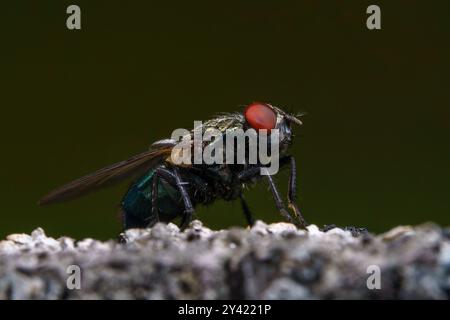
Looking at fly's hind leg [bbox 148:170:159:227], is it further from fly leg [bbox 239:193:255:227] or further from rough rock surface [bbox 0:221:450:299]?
rough rock surface [bbox 0:221:450:299]

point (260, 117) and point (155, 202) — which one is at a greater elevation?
point (260, 117)

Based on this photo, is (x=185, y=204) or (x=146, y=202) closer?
(x=185, y=204)

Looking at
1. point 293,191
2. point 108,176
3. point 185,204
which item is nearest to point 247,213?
point 293,191

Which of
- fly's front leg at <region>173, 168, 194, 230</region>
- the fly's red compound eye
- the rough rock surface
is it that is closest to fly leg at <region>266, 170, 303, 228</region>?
the fly's red compound eye

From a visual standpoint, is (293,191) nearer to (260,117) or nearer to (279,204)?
(279,204)

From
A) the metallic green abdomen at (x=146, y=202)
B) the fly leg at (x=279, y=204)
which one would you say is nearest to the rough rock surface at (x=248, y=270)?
the fly leg at (x=279, y=204)

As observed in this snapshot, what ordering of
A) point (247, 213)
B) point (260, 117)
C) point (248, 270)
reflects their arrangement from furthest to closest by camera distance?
1. point (247, 213)
2. point (260, 117)
3. point (248, 270)

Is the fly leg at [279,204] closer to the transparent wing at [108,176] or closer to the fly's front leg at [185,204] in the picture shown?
the fly's front leg at [185,204]
